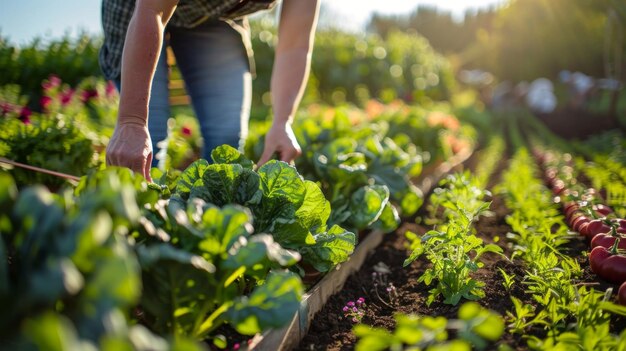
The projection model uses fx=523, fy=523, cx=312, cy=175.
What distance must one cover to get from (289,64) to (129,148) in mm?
1174

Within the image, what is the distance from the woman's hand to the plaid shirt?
0.68 m

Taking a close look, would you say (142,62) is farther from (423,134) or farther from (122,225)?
(423,134)

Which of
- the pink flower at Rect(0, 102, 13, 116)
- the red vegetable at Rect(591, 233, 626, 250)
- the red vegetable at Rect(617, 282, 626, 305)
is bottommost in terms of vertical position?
the red vegetable at Rect(591, 233, 626, 250)

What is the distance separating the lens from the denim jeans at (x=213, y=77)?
9.68ft

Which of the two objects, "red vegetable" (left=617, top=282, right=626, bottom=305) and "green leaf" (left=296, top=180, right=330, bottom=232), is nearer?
"red vegetable" (left=617, top=282, right=626, bottom=305)

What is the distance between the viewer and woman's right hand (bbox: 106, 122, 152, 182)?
75.0 inches

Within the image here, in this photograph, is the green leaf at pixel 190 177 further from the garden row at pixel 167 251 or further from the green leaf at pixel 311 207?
the green leaf at pixel 311 207

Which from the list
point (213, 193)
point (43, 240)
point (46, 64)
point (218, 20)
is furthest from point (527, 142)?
point (43, 240)

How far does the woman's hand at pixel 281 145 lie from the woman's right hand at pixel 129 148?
75 cm

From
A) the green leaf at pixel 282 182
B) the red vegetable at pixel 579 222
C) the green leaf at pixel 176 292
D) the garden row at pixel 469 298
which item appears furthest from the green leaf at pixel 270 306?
the red vegetable at pixel 579 222

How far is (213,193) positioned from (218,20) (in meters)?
1.36

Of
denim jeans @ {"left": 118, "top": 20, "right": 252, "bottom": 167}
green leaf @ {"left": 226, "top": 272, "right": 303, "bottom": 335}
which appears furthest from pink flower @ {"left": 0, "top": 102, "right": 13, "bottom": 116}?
green leaf @ {"left": 226, "top": 272, "right": 303, "bottom": 335}

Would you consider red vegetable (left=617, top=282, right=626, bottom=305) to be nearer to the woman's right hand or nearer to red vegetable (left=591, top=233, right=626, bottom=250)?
red vegetable (left=591, top=233, right=626, bottom=250)

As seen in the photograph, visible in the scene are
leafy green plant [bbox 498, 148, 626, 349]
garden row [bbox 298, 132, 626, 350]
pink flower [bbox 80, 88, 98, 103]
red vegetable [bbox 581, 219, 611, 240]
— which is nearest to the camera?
garden row [bbox 298, 132, 626, 350]
